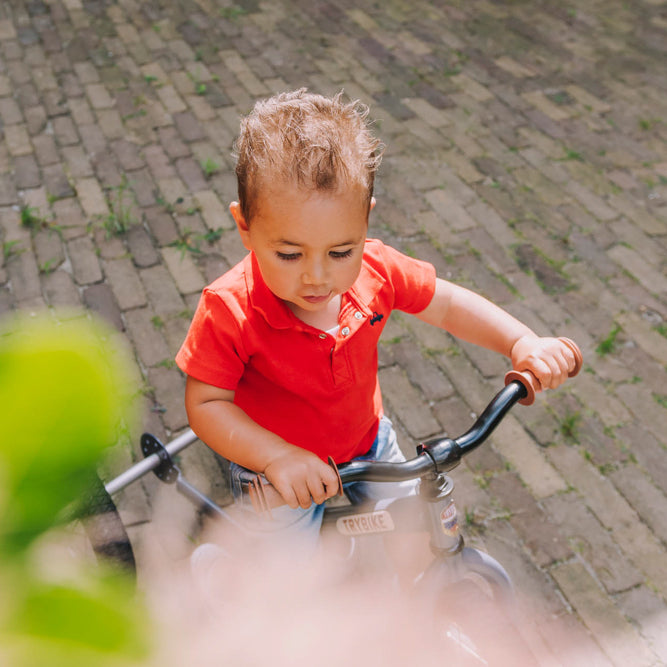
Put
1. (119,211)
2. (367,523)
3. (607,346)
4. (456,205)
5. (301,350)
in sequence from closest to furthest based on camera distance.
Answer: (301,350)
(367,523)
(607,346)
(119,211)
(456,205)

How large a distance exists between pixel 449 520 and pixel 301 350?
0.54 metres

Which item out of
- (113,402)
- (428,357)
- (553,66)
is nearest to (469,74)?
(553,66)

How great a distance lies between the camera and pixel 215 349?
1490 millimetres

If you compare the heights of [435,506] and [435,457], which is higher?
[435,457]

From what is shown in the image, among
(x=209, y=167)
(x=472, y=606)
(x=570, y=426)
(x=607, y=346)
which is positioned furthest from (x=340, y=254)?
(x=209, y=167)

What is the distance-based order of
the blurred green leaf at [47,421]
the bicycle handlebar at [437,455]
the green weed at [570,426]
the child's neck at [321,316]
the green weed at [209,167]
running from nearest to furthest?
the blurred green leaf at [47,421] < the bicycle handlebar at [437,455] < the child's neck at [321,316] < the green weed at [570,426] < the green weed at [209,167]

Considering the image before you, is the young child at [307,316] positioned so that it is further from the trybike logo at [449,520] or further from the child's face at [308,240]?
the trybike logo at [449,520]

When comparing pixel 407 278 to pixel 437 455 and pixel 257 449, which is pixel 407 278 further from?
pixel 257 449

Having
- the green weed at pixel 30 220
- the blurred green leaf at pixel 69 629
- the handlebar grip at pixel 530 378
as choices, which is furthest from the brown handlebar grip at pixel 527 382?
the green weed at pixel 30 220

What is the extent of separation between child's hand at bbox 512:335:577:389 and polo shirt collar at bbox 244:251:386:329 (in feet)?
1.22

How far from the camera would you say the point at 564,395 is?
112 inches

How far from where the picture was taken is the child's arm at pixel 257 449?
4.14 feet

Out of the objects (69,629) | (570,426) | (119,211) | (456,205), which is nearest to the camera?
(69,629)

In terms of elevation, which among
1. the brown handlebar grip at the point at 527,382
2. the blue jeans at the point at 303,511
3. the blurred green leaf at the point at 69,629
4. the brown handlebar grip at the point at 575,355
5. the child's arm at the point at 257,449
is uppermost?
the blurred green leaf at the point at 69,629
